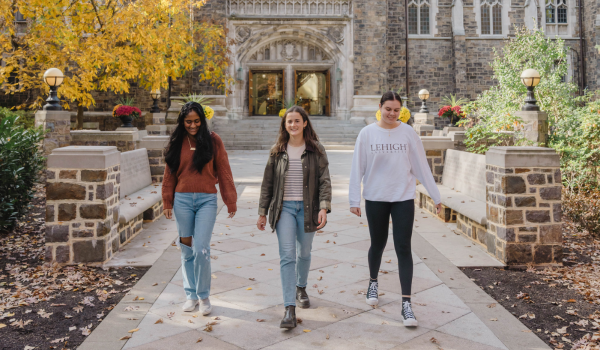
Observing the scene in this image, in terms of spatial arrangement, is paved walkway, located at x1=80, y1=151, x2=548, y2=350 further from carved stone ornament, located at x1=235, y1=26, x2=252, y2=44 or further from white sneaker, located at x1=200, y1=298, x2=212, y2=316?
carved stone ornament, located at x1=235, y1=26, x2=252, y2=44

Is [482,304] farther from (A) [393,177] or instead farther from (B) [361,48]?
(B) [361,48]

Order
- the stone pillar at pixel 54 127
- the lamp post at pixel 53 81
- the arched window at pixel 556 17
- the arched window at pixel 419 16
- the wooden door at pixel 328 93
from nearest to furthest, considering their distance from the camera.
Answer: the lamp post at pixel 53 81
the stone pillar at pixel 54 127
the wooden door at pixel 328 93
the arched window at pixel 419 16
the arched window at pixel 556 17

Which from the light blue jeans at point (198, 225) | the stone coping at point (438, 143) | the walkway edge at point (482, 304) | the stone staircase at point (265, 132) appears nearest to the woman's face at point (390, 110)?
the light blue jeans at point (198, 225)

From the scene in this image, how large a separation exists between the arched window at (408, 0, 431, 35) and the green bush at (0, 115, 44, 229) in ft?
83.9

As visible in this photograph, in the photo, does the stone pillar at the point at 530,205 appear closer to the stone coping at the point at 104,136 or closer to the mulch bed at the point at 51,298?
the mulch bed at the point at 51,298

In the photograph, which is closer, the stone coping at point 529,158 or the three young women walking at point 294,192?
the three young women walking at point 294,192

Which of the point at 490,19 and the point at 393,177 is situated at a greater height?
the point at 490,19

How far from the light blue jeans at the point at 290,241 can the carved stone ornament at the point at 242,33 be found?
24.0 m

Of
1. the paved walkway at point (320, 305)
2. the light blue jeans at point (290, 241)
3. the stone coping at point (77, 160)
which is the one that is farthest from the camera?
the stone coping at point (77, 160)

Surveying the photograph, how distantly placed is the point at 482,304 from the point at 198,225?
241 centimetres

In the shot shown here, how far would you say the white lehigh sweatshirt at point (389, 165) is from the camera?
3.84 m

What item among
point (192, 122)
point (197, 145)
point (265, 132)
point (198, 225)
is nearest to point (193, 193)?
point (198, 225)

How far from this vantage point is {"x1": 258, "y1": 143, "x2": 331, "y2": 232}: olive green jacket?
3.78 m

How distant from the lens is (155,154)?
9.34 meters
